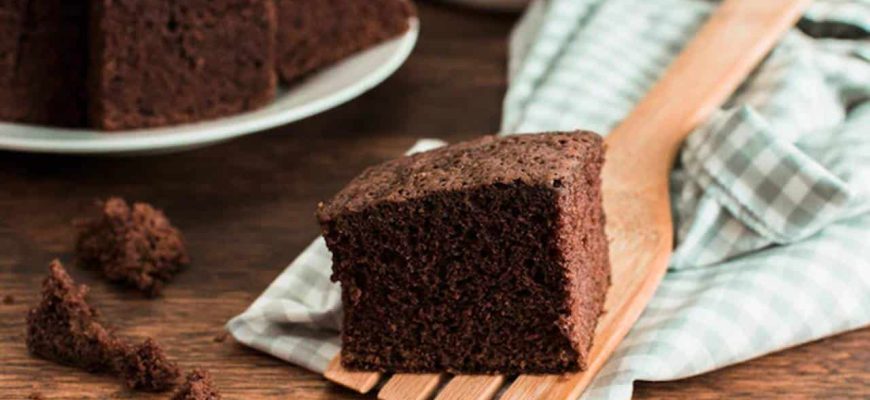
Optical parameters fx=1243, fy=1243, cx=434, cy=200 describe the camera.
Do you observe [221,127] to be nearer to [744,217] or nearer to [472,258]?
[472,258]

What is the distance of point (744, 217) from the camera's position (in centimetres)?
285

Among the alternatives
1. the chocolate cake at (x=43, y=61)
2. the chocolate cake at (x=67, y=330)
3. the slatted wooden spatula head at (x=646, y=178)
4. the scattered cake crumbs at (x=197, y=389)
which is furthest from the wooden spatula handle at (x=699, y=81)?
the chocolate cake at (x=43, y=61)

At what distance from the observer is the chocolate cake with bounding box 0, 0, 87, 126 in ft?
10.5

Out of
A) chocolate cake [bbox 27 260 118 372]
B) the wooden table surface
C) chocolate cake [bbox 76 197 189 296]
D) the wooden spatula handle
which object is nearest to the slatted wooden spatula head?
the wooden spatula handle

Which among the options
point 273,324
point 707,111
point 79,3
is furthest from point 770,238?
point 79,3

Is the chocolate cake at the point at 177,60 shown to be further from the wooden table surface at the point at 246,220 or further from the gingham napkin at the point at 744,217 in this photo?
the gingham napkin at the point at 744,217

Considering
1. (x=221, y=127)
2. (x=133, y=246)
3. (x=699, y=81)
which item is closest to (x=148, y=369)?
(x=133, y=246)

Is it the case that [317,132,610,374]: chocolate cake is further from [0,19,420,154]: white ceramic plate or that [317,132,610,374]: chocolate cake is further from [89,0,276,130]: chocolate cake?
[89,0,276,130]: chocolate cake

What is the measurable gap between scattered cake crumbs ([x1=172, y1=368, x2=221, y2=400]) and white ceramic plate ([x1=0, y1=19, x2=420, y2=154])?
2.79ft

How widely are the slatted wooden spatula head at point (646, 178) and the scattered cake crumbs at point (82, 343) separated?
1.12ft

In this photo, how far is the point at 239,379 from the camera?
2508 millimetres

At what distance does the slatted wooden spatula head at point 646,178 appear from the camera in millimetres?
2410

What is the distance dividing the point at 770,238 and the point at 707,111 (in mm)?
523

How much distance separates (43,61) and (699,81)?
5.63 feet
